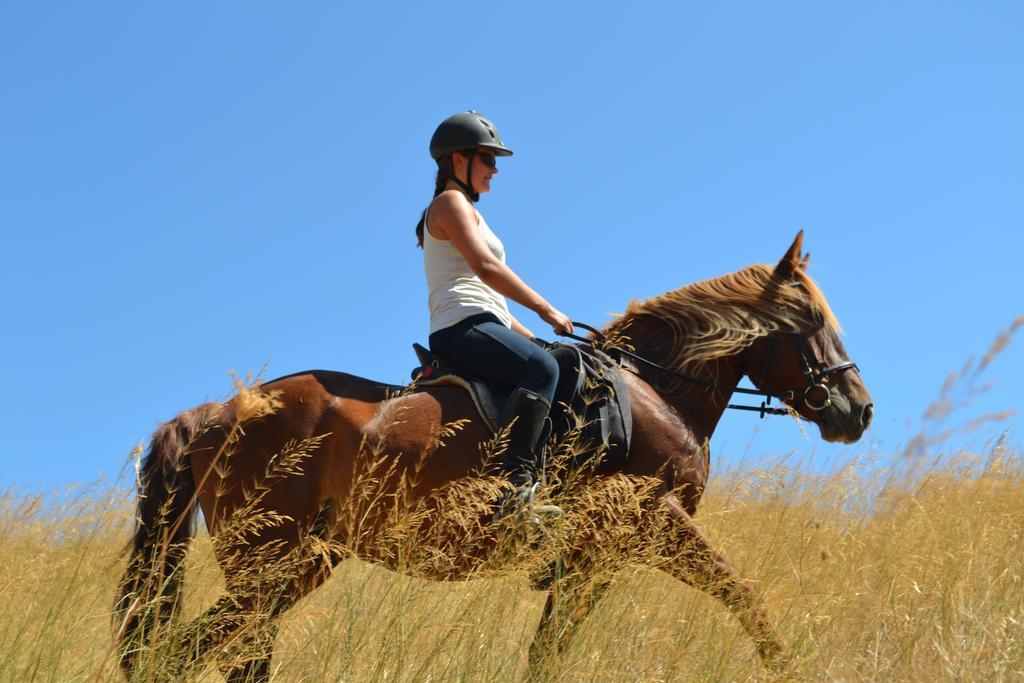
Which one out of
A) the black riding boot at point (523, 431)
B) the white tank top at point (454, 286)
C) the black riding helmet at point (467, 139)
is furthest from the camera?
the black riding helmet at point (467, 139)

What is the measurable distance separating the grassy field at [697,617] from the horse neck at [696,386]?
42 cm

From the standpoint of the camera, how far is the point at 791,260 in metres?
5.38

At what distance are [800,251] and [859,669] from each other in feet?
7.24

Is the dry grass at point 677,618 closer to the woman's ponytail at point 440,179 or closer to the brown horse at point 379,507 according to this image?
the brown horse at point 379,507

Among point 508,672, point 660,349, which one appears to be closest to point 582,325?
point 660,349

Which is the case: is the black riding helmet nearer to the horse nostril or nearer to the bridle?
the bridle

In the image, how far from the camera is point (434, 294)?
498 cm

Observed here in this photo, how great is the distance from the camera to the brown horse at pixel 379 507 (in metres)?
4.24

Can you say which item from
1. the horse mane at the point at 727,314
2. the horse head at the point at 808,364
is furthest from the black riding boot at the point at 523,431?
the horse head at the point at 808,364

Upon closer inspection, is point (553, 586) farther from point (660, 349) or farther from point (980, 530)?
point (980, 530)

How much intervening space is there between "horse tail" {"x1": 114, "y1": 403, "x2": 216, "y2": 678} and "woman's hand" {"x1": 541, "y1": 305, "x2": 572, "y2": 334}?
1.70m

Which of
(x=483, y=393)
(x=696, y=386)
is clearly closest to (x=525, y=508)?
(x=483, y=393)

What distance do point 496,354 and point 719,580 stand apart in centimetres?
149

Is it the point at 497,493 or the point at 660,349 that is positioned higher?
the point at 660,349
